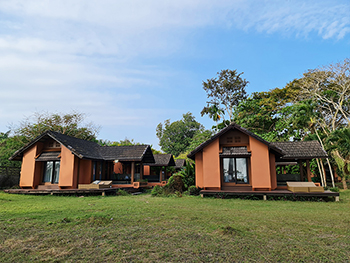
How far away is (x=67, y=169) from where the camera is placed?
15180mm

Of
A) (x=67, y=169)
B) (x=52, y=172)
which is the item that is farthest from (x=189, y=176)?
(x=52, y=172)

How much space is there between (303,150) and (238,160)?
4.48 m

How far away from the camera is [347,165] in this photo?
64.4ft

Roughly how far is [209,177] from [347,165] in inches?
541

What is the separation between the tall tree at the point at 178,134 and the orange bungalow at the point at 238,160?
3347cm

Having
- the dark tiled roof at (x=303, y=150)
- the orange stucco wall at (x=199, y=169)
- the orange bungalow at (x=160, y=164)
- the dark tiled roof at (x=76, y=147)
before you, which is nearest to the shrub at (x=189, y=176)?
the orange stucco wall at (x=199, y=169)

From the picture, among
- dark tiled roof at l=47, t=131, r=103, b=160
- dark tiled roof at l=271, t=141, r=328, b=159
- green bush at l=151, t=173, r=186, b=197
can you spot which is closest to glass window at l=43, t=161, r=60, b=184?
dark tiled roof at l=47, t=131, r=103, b=160

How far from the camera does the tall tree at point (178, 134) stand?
159ft

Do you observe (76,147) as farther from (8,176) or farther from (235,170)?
(235,170)

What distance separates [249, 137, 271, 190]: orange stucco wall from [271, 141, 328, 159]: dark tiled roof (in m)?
2.02

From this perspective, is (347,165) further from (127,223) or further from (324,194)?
(127,223)

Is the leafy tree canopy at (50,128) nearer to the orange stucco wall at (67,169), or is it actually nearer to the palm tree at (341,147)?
the orange stucco wall at (67,169)

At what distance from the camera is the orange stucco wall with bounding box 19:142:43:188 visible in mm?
15677

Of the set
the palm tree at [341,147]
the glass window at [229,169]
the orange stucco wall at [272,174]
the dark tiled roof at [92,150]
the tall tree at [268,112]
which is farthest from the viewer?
the tall tree at [268,112]
